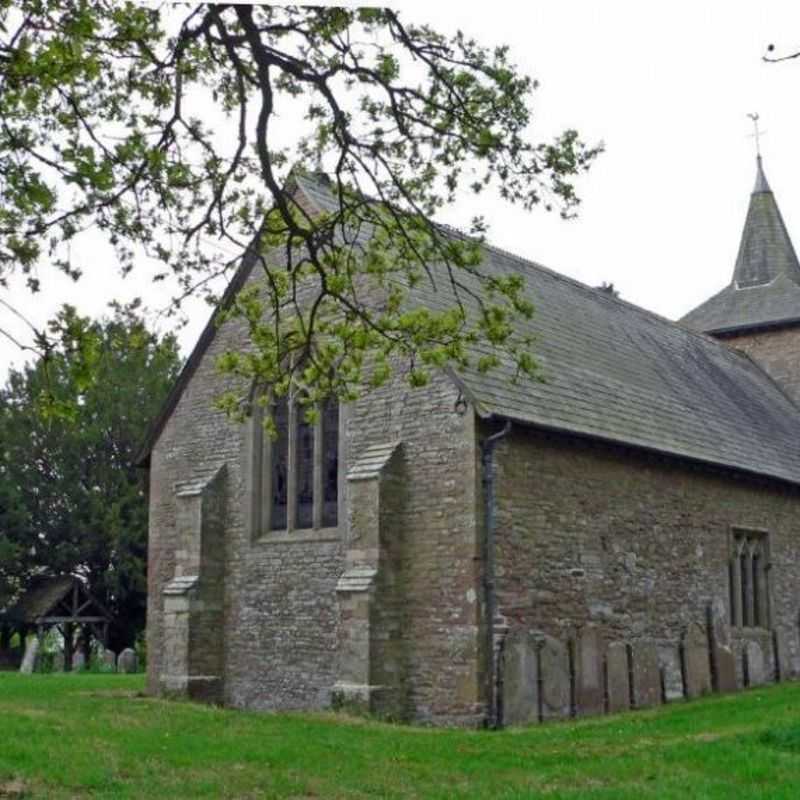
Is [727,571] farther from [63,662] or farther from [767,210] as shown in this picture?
[63,662]

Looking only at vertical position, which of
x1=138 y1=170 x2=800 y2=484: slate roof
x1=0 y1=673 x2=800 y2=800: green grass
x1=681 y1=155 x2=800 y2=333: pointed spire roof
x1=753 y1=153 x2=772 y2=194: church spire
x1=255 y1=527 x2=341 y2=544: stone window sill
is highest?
x1=753 y1=153 x2=772 y2=194: church spire

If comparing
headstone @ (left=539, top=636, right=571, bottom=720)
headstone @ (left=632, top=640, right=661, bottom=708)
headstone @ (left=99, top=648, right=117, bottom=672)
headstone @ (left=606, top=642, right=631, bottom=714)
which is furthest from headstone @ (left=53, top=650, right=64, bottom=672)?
headstone @ (left=539, top=636, right=571, bottom=720)

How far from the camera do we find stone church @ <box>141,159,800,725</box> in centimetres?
1592

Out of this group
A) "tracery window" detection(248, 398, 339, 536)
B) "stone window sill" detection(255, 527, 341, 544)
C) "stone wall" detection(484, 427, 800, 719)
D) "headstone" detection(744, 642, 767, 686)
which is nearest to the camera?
"stone wall" detection(484, 427, 800, 719)

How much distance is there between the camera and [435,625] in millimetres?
16016

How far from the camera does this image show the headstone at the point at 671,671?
18.0 m

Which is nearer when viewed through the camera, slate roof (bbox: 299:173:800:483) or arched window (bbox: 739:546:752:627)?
slate roof (bbox: 299:173:800:483)

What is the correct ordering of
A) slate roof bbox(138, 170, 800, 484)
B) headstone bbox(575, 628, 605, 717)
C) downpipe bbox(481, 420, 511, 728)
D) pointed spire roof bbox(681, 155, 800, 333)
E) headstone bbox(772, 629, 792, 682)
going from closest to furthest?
downpipe bbox(481, 420, 511, 728) < headstone bbox(575, 628, 605, 717) < slate roof bbox(138, 170, 800, 484) < headstone bbox(772, 629, 792, 682) < pointed spire roof bbox(681, 155, 800, 333)

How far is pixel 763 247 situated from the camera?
33969 mm

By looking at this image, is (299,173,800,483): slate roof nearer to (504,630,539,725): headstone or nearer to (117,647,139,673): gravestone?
(504,630,539,725): headstone

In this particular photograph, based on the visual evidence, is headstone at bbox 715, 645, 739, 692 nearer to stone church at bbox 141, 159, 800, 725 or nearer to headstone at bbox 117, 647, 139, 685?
stone church at bbox 141, 159, 800, 725

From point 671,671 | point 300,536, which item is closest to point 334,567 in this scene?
point 300,536

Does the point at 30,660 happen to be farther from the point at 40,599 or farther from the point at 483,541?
the point at 483,541

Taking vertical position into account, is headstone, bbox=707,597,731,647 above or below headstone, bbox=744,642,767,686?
above
